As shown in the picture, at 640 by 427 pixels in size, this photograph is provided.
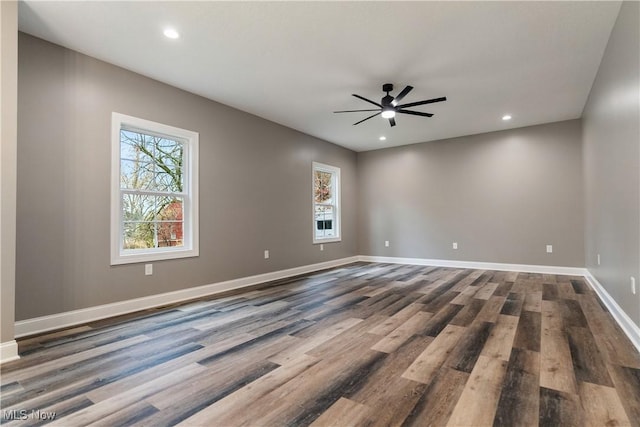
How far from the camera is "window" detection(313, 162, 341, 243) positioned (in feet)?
21.4

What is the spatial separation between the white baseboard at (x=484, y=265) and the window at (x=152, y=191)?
447cm

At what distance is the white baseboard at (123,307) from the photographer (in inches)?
112

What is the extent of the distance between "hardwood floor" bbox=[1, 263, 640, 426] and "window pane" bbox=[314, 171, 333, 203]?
3365 mm

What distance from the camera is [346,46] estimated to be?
122 inches

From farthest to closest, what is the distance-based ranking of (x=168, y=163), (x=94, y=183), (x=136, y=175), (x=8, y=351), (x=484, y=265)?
(x=484, y=265)
(x=168, y=163)
(x=136, y=175)
(x=94, y=183)
(x=8, y=351)

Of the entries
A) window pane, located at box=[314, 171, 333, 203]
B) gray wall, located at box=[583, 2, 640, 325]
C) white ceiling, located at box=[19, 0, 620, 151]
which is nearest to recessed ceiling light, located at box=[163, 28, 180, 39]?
white ceiling, located at box=[19, 0, 620, 151]

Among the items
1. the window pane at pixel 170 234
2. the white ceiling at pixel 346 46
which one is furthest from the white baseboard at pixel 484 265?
the window pane at pixel 170 234

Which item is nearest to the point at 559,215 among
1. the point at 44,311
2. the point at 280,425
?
the point at 280,425

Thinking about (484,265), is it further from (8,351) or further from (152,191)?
(8,351)

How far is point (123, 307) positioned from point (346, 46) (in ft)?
11.7

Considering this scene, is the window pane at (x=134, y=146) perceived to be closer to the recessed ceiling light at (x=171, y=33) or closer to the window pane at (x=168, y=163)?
the window pane at (x=168, y=163)

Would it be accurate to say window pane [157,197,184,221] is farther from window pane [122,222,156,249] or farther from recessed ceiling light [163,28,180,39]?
recessed ceiling light [163,28,180,39]

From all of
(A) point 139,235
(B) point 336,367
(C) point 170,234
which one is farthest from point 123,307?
(B) point 336,367

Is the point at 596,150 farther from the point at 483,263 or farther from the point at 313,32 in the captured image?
the point at 313,32
